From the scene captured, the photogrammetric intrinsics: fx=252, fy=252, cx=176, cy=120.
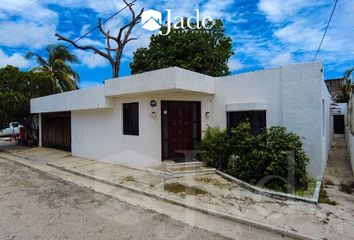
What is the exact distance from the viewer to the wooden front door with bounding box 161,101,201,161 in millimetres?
9539

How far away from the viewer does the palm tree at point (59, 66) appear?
22.2 meters

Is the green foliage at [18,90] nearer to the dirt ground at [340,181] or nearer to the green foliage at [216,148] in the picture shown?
the green foliage at [216,148]

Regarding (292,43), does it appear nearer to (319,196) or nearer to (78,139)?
(319,196)

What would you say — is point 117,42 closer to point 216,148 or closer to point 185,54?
point 185,54

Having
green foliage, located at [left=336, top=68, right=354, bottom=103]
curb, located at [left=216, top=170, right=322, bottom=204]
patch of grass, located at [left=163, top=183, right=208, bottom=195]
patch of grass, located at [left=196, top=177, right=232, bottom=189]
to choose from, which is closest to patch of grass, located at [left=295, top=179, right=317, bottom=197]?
curb, located at [left=216, top=170, right=322, bottom=204]

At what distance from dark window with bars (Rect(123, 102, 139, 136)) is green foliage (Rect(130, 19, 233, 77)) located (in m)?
8.14

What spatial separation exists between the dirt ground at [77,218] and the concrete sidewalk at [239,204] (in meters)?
0.92

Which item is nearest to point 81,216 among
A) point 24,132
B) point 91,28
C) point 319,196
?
point 319,196

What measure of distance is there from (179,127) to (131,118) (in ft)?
6.25

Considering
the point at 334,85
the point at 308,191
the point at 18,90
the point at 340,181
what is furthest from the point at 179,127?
the point at 334,85

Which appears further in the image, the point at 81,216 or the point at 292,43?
the point at 292,43

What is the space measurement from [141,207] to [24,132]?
18.0 meters

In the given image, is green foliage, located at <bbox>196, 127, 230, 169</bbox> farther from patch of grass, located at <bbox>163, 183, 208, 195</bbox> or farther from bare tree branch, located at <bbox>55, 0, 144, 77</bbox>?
bare tree branch, located at <bbox>55, 0, 144, 77</bbox>

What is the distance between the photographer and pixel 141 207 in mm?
5785
